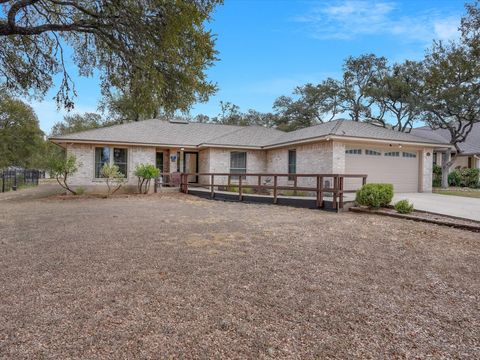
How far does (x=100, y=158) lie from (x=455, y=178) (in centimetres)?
2226

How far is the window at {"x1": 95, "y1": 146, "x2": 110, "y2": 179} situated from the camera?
54.6 feet

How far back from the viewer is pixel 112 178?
15453 mm

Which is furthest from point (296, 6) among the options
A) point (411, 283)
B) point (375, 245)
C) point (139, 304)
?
point (139, 304)

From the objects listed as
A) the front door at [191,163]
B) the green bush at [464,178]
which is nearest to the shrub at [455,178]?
the green bush at [464,178]

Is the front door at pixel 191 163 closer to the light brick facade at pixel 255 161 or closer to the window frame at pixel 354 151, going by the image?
the light brick facade at pixel 255 161

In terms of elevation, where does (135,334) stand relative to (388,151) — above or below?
below

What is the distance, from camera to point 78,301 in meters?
3.28

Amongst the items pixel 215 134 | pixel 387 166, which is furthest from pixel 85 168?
pixel 387 166

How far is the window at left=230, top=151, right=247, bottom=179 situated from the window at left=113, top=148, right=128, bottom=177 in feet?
19.3

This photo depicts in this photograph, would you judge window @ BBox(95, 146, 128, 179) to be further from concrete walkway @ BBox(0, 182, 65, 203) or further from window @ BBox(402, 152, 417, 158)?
window @ BBox(402, 152, 417, 158)

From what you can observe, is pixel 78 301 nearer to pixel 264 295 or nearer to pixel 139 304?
pixel 139 304

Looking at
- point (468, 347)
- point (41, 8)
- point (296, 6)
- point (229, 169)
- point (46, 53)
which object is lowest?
point (468, 347)

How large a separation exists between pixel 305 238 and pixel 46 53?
8.14 metres

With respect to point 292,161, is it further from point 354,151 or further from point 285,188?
point 285,188
